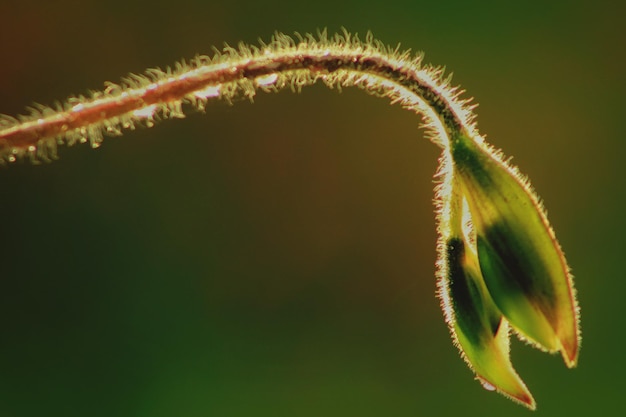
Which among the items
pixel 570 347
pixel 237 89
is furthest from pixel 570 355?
pixel 237 89

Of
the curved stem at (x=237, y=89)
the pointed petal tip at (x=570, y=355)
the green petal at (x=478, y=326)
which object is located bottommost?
the pointed petal tip at (x=570, y=355)

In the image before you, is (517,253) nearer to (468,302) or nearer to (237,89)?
(468,302)

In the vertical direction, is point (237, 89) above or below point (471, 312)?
above

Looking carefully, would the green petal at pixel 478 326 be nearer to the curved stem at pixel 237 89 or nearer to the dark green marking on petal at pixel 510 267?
the dark green marking on petal at pixel 510 267

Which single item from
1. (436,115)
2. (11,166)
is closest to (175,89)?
(436,115)

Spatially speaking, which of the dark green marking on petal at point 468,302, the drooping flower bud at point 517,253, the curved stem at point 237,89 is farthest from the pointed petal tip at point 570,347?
the curved stem at point 237,89

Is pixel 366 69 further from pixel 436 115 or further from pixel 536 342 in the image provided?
pixel 536 342
